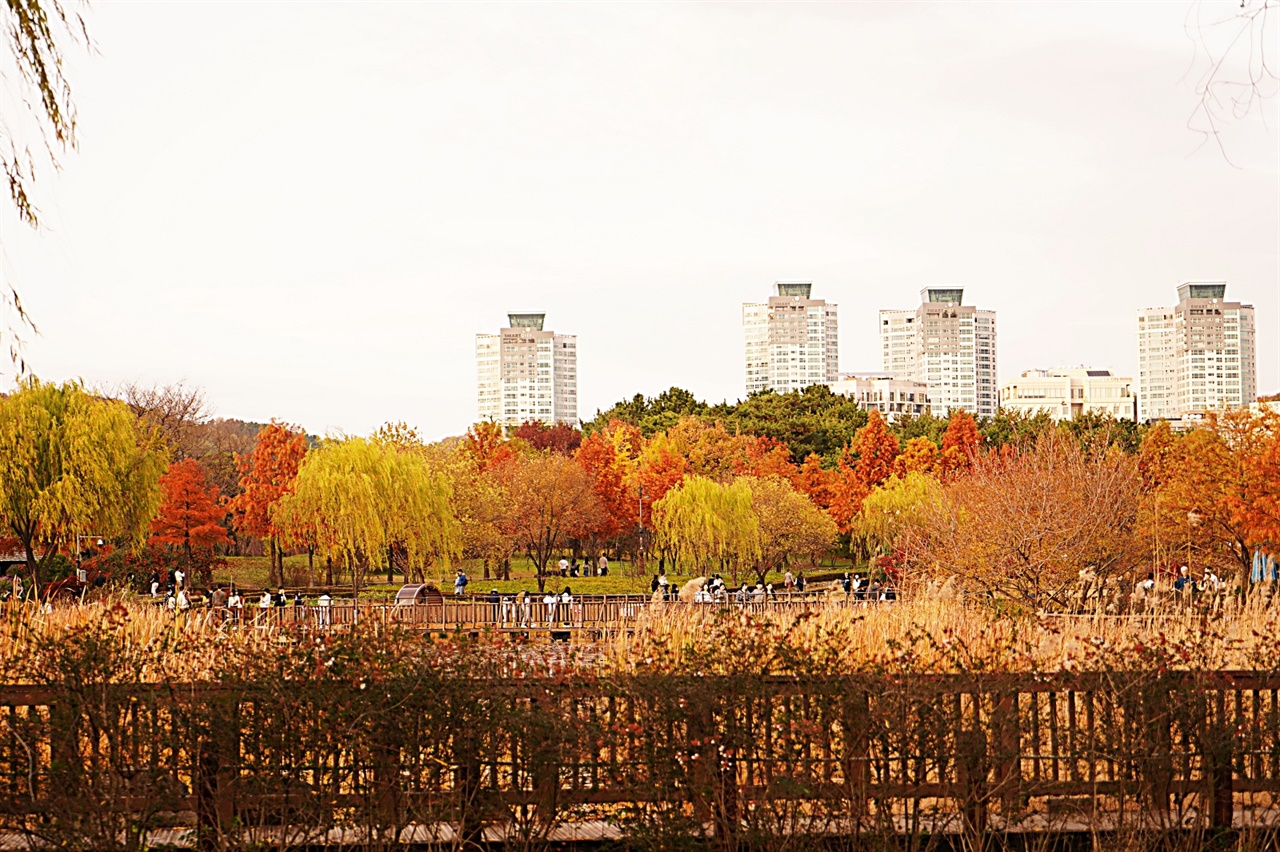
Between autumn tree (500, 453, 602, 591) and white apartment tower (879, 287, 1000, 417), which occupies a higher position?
white apartment tower (879, 287, 1000, 417)

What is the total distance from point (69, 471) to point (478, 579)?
51.1 ft

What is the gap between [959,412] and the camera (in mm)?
51219

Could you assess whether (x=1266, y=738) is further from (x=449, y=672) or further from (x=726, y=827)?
(x=449, y=672)

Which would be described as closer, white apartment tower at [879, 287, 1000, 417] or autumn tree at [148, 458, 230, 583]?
autumn tree at [148, 458, 230, 583]

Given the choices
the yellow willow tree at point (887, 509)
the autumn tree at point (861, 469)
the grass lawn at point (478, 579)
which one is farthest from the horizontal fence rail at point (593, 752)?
the autumn tree at point (861, 469)

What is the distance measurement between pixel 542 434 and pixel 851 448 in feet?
72.4

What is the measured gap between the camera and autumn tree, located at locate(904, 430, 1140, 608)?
18328 mm

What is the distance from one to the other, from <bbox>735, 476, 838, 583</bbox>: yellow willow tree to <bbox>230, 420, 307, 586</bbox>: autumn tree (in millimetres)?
14608

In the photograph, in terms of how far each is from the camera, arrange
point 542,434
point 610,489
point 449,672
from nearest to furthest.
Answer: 1. point 449,672
2. point 610,489
3. point 542,434

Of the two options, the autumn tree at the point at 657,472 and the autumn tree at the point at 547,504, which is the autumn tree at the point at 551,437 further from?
the autumn tree at the point at 547,504

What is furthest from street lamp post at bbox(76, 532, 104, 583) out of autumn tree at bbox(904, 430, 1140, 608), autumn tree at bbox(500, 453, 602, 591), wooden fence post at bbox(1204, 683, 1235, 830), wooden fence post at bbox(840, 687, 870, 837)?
wooden fence post at bbox(1204, 683, 1235, 830)

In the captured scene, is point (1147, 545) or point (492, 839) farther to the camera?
point (1147, 545)

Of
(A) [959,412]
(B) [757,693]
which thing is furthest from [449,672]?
(A) [959,412]

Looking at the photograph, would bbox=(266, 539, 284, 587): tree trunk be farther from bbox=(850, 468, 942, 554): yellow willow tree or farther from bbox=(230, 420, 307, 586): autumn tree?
bbox=(850, 468, 942, 554): yellow willow tree
